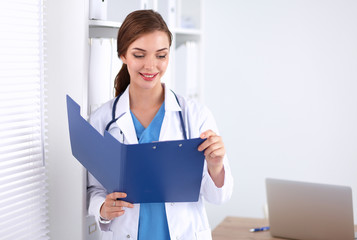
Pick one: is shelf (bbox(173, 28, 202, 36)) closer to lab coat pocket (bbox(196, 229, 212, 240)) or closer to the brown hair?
the brown hair

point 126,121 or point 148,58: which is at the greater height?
point 148,58

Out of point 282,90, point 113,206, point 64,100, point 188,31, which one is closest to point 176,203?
point 113,206

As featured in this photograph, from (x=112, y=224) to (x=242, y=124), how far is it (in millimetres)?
2855

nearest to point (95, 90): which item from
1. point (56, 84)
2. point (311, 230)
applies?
point (56, 84)

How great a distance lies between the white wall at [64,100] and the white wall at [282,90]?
2750 millimetres

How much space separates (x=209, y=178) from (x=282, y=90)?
9.14 ft

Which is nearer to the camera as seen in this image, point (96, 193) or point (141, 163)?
point (141, 163)

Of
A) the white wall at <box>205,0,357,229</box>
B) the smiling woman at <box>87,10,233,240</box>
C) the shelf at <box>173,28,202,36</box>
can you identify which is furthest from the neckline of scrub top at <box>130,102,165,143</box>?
the white wall at <box>205,0,357,229</box>

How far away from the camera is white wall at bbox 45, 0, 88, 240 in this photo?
1841 mm

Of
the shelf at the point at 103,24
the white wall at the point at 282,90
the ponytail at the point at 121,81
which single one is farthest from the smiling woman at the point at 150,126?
the white wall at the point at 282,90

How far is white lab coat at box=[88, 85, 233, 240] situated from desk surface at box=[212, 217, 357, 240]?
21.0 inches

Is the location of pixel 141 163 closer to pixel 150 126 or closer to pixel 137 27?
pixel 150 126

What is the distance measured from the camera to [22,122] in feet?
5.71

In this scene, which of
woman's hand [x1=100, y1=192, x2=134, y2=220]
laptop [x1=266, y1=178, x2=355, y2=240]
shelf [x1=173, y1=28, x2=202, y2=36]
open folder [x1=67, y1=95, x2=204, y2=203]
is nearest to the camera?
open folder [x1=67, y1=95, x2=204, y2=203]
